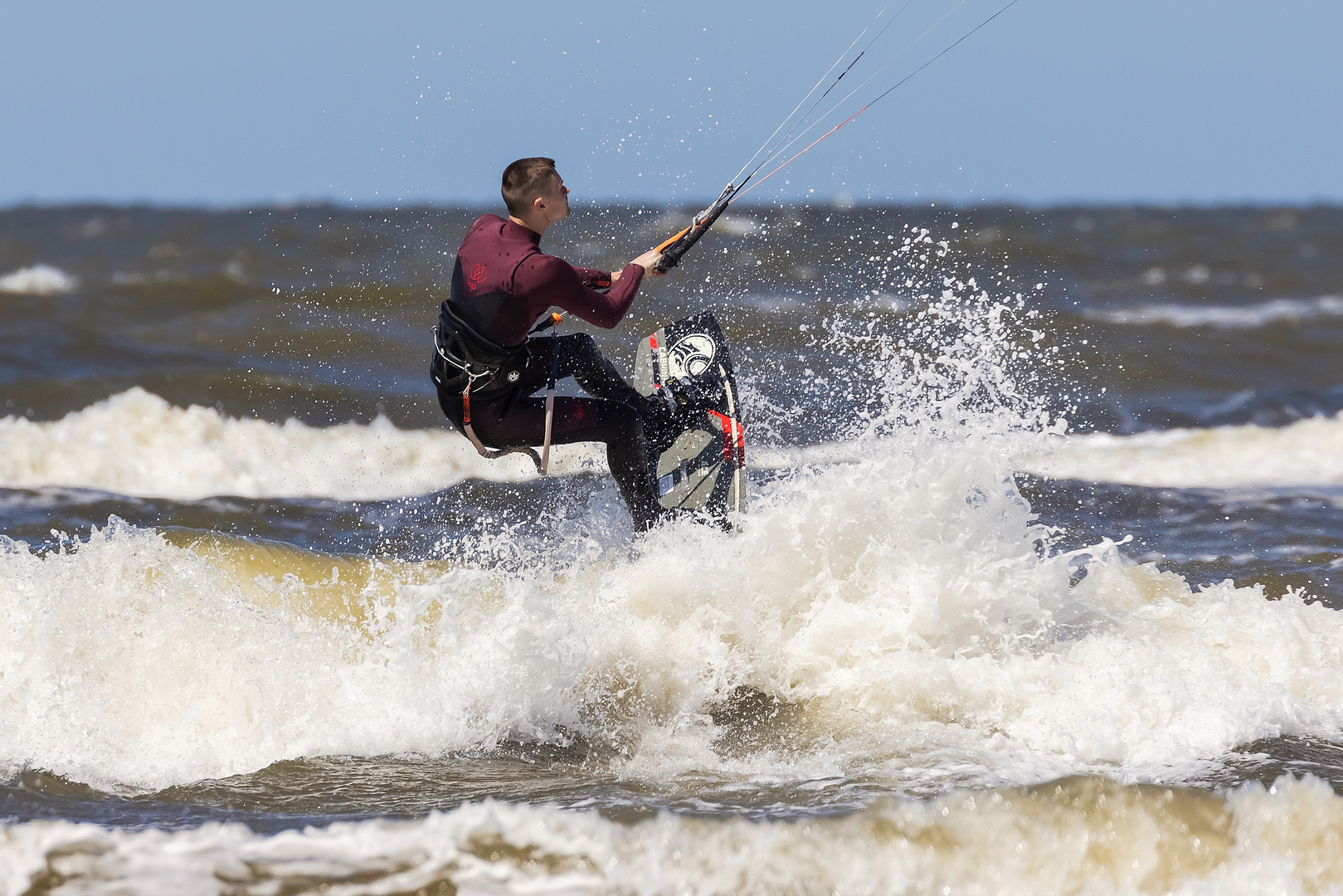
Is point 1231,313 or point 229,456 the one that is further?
point 1231,313

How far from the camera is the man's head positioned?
4.72 metres

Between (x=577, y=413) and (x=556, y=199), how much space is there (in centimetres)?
103

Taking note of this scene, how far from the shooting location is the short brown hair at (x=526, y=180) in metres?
4.71

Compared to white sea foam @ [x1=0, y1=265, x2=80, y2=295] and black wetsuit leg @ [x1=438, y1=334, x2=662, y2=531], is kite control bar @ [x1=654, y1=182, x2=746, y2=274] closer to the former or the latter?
black wetsuit leg @ [x1=438, y1=334, x2=662, y2=531]

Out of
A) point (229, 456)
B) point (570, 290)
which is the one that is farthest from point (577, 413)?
point (229, 456)

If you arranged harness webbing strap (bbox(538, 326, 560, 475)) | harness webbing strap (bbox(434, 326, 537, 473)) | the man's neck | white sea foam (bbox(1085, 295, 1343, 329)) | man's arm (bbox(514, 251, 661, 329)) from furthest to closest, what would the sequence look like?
white sea foam (bbox(1085, 295, 1343, 329))
harness webbing strap (bbox(538, 326, 560, 475))
harness webbing strap (bbox(434, 326, 537, 473))
the man's neck
man's arm (bbox(514, 251, 661, 329))

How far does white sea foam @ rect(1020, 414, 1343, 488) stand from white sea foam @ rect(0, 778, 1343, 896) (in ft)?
19.8

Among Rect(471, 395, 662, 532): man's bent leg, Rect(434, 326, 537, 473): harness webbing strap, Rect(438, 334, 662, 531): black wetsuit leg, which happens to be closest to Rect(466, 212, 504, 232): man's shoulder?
Rect(434, 326, 537, 473): harness webbing strap

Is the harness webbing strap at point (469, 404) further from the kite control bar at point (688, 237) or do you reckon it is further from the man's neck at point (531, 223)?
the kite control bar at point (688, 237)

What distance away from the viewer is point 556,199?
4.78 meters

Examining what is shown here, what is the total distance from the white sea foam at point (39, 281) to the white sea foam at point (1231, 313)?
14517 mm

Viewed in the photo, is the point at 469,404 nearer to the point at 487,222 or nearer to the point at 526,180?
the point at 487,222

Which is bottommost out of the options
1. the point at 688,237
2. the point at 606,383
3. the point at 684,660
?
the point at 684,660

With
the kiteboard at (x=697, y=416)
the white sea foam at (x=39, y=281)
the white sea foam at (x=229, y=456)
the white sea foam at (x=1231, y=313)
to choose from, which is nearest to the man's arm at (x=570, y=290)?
the kiteboard at (x=697, y=416)
